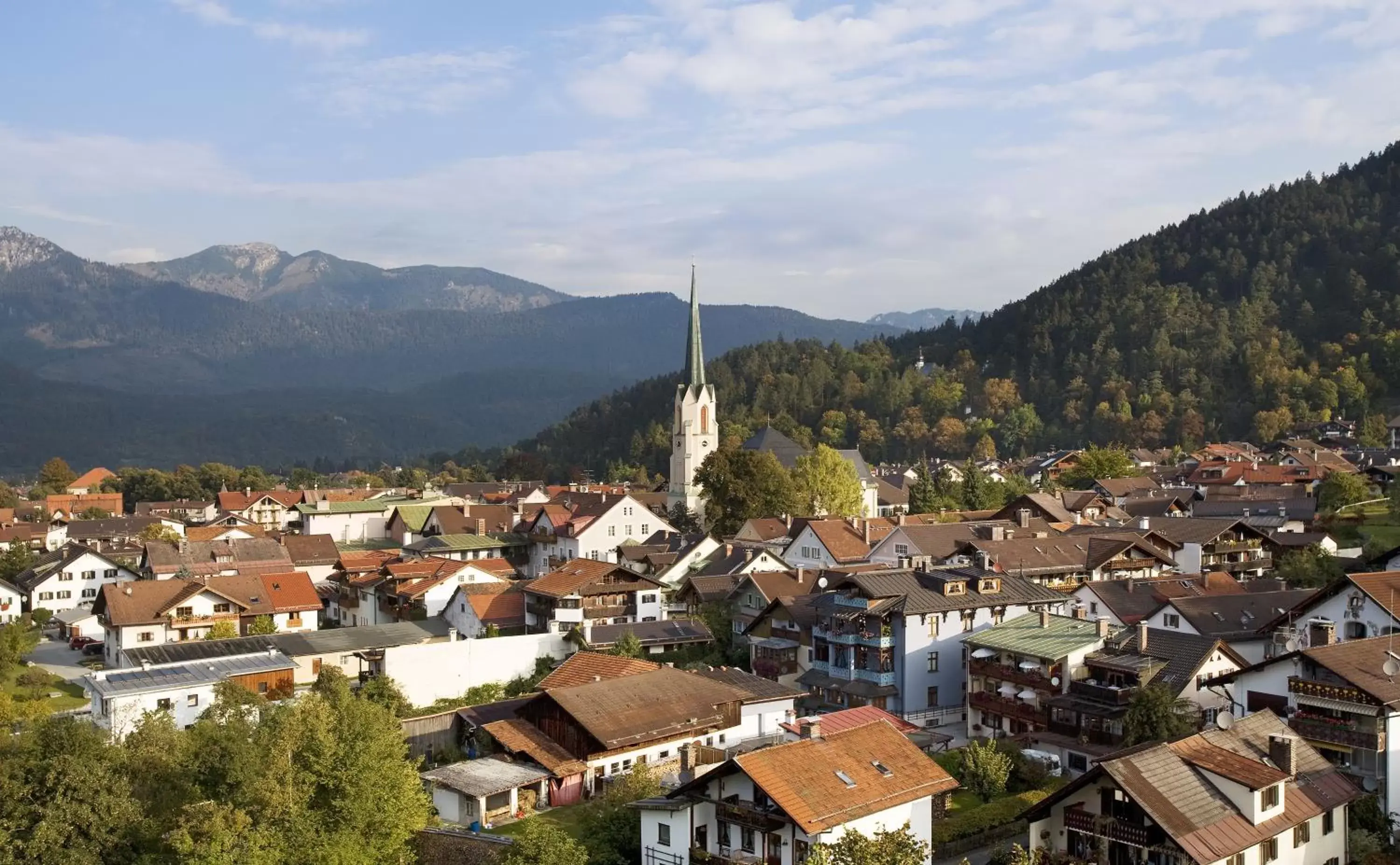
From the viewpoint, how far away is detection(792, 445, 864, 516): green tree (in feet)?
205

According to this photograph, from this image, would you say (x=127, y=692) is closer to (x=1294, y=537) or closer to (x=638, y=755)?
(x=638, y=755)

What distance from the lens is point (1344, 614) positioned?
28.3 m

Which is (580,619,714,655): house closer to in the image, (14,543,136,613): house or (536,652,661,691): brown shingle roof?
(536,652,661,691): brown shingle roof

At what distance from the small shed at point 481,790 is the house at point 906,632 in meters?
10.1

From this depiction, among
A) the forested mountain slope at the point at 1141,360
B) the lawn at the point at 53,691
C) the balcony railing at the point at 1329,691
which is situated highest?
the forested mountain slope at the point at 1141,360

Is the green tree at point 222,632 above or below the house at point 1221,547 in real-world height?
below

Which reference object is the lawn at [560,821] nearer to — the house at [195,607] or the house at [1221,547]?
the house at [195,607]

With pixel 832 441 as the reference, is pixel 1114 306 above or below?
above

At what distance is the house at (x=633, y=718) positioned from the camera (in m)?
27.9

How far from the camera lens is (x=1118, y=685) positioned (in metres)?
27.5

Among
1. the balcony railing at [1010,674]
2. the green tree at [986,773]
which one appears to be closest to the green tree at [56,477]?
the balcony railing at [1010,674]

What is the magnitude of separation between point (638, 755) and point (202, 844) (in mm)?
10430

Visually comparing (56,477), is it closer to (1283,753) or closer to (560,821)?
(560,821)

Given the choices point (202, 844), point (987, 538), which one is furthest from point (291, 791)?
point (987, 538)
